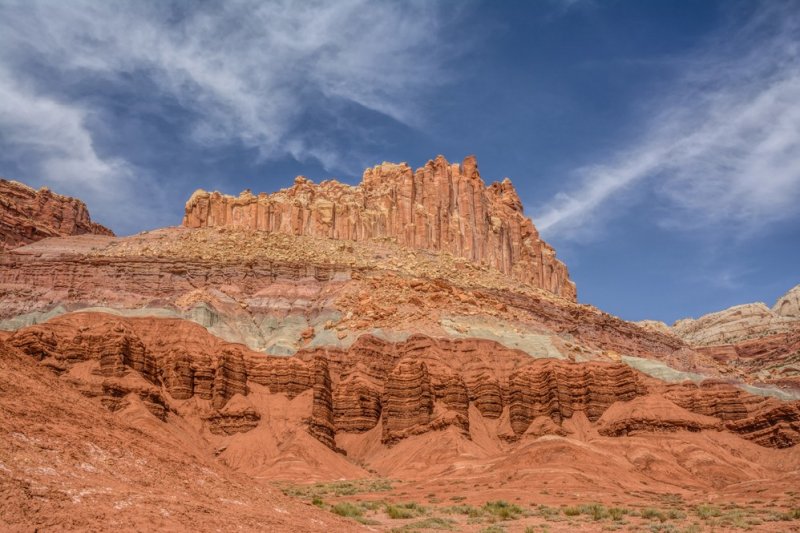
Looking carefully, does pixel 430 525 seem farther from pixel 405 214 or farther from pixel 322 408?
pixel 405 214

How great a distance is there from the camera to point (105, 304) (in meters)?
77.6

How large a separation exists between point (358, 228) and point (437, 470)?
74.8m

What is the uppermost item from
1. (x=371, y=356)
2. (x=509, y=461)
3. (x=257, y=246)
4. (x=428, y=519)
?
(x=257, y=246)

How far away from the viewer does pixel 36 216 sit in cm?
14025

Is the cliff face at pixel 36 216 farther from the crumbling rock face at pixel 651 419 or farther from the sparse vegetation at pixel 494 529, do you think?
the sparse vegetation at pixel 494 529

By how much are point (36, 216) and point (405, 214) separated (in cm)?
7319

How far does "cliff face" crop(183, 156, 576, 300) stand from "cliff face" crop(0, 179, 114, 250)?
94.2 feet

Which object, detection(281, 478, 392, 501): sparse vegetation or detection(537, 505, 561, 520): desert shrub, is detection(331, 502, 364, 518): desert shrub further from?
detection(281, 478, 392, 501): sparse vegetation

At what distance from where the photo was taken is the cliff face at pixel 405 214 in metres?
121

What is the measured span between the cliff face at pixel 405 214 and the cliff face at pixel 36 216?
94.2 ft

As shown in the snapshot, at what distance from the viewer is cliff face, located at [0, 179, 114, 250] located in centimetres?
12375

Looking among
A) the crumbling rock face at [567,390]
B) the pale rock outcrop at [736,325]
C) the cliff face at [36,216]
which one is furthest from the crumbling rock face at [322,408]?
the pale rock outcrop at [736,325]

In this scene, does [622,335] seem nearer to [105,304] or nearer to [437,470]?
[437,470]

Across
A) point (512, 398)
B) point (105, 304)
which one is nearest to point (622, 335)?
point (512, 398)
